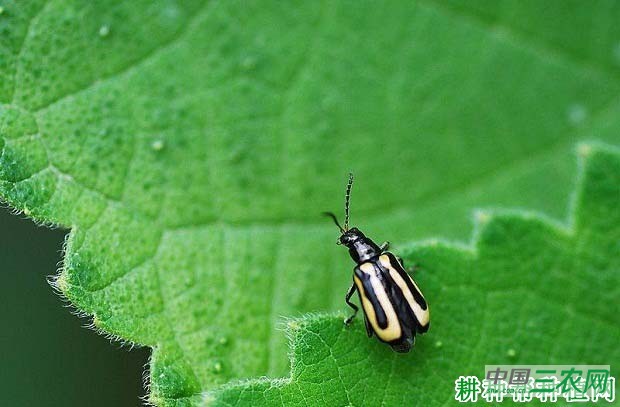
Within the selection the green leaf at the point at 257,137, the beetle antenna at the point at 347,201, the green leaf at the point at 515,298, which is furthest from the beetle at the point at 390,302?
the green leaf at the point at 257,137

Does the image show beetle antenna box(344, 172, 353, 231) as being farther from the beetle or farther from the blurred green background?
the blurred green background

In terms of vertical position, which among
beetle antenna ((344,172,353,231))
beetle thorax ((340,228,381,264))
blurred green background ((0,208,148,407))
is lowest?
blurred green background ((0,208,148,407))

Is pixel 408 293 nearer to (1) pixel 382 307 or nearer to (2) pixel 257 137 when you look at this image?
(1) pixel 382 307

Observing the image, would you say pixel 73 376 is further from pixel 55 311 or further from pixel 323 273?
pixel 323 273

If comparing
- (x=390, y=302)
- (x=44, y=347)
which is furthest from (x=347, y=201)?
(x=44, y=347)

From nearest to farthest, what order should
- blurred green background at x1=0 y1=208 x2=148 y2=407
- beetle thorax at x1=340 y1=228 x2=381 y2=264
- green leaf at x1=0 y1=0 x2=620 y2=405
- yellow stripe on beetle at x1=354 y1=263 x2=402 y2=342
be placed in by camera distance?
yellow stripe on beetle at x1=354 y1=263 x2=402 y2=342, green leaf at x1=0 y1=0 x2=620 y2=405, beetle thorax at x1=340 y1=228 x2=381 y2=264, blurred green background at x1=0 y1=208 x2=148 y2=407

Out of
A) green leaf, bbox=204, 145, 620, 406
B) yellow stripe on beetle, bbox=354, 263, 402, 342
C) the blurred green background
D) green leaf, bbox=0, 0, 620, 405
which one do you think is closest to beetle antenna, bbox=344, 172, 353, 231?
green leaf, bbox=0, 0, 620, 405

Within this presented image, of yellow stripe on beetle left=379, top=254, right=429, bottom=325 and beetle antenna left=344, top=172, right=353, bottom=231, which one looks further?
beetle antenna left=344, top=172, right=353, bottom=231
